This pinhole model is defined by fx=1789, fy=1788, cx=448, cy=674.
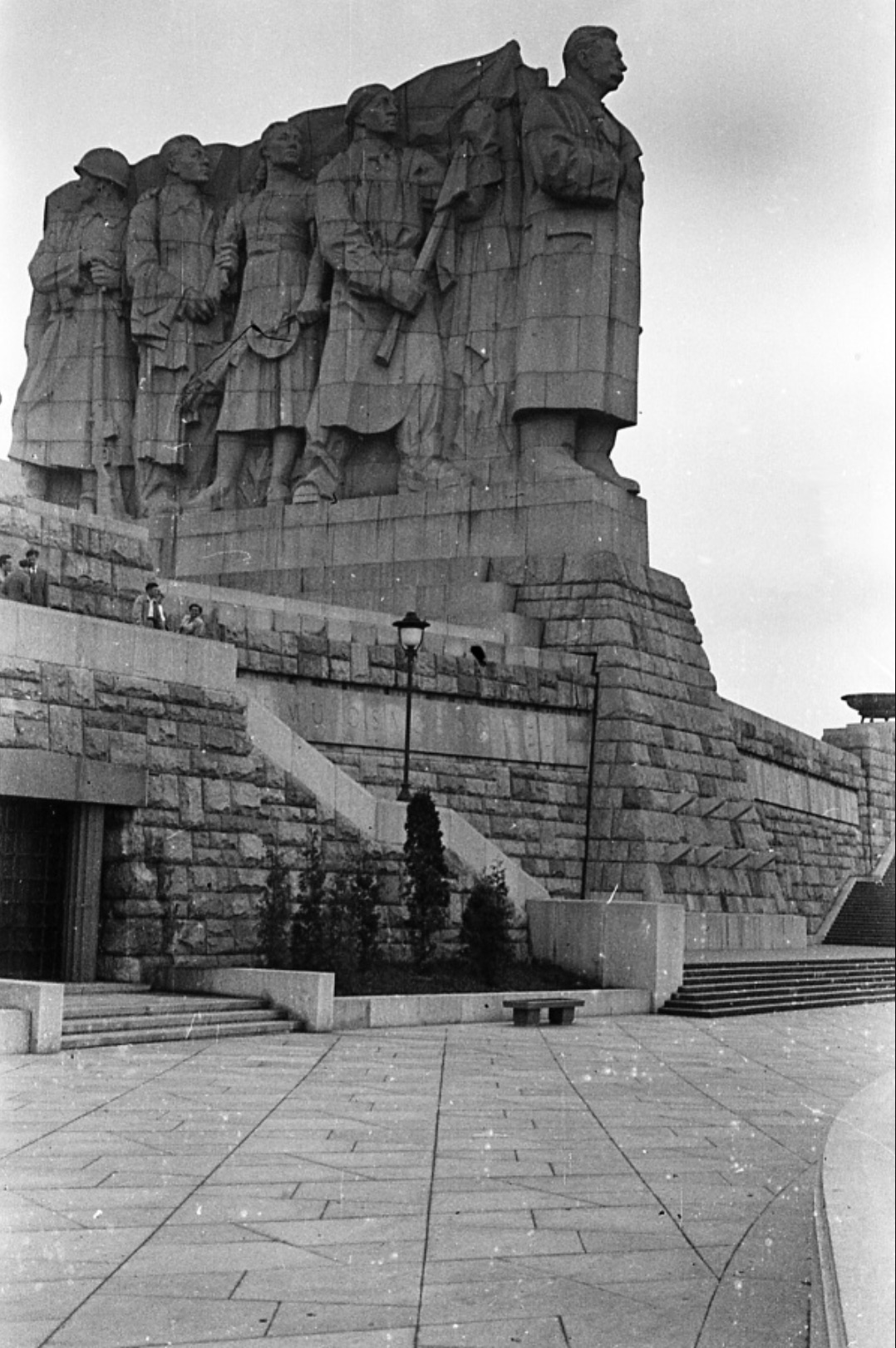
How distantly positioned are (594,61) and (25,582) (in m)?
14.6

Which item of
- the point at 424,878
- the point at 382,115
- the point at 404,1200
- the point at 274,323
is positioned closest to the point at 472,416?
the point at 274,323

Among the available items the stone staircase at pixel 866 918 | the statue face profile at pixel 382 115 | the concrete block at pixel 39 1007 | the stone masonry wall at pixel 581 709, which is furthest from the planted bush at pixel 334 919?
the stone staircase at pixel 866 918

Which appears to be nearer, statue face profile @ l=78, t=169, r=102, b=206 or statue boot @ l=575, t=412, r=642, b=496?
statue boot @ l=575, t=412, r=642, b=496

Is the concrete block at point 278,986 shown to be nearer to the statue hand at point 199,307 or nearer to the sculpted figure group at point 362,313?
the sculpted figure group at point 362,313

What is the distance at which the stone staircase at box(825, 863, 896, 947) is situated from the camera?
3097 cm

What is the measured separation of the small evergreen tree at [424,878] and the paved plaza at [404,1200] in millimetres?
4122

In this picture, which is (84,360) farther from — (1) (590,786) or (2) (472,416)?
(1) (590,786)

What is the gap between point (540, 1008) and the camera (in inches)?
611

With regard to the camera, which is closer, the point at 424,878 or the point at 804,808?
the point at 424,878

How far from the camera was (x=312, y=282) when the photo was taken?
28875 millimetres

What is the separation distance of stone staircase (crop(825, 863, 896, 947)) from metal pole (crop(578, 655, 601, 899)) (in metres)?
8.84

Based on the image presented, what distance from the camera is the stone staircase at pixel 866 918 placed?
102 ft

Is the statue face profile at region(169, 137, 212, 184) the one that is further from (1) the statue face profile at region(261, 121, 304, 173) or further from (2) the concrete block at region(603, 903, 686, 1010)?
(2) the concrete block at region(603, 903, 686, 1010)

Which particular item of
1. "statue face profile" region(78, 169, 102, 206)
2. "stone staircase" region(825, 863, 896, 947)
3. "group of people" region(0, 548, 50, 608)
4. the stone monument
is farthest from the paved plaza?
"statue face profile" region(78, 169, 102, 206)
